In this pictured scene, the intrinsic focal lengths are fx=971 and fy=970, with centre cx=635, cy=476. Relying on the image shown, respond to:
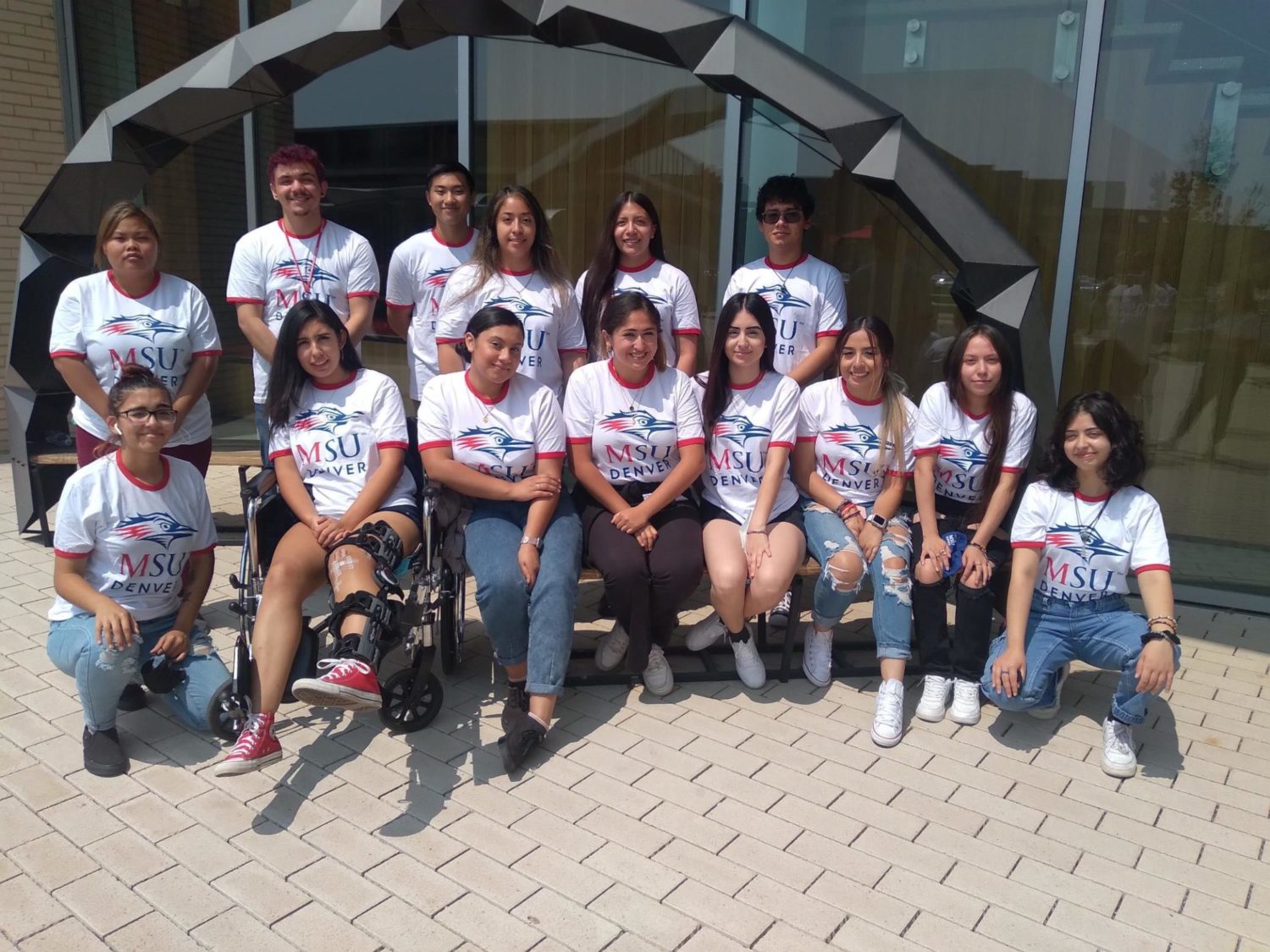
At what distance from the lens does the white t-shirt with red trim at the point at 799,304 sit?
4.50 metres

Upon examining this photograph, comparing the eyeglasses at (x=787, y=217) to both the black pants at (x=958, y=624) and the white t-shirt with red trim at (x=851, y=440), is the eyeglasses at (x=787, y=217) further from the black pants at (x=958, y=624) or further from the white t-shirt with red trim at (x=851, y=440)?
the black pants at (x=958, y=624)

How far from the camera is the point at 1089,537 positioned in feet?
11.6

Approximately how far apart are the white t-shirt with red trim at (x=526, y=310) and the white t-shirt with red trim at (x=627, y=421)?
32cm

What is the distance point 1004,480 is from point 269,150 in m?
5.93

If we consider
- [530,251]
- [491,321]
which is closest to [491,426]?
[491,321]

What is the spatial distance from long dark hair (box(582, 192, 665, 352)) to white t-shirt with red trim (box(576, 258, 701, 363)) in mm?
43

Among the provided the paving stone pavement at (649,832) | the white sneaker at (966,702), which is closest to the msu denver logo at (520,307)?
the paving stone pavement at (649,832)

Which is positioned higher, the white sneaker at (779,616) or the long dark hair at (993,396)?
the long dark hair at (993,396)

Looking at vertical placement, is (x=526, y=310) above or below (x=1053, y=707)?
above

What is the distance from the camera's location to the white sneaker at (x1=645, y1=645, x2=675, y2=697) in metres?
3.89

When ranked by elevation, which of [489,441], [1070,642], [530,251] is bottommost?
[1070,642]

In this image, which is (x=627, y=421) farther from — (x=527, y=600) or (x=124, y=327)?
(x=124, y=327)

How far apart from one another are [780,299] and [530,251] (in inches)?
46.3

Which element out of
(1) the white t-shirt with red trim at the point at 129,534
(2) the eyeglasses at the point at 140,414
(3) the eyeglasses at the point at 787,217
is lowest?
(1) the white t-shirt with red trim at the point at 129,534
